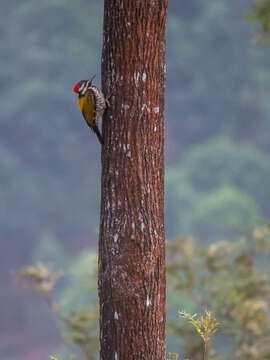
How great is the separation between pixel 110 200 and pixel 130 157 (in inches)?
6.7

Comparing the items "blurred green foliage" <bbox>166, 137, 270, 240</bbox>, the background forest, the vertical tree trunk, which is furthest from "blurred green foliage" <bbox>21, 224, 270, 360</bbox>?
"blurred green foliage" <bbox>166, 137, 270, 240</bbox>

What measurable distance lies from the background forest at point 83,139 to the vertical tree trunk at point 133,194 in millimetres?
17126

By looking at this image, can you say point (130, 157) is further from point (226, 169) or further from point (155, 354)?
point (226, 169)

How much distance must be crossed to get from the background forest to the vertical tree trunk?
1713 cm

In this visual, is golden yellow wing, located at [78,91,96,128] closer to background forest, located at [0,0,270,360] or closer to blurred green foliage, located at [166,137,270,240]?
background forest, located at [0,0,270,360]

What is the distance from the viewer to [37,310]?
75.2ft

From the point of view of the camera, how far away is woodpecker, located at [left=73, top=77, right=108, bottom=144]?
7.05 feet

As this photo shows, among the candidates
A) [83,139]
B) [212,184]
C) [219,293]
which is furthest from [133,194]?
[83,139]

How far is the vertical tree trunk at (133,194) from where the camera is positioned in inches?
79.4

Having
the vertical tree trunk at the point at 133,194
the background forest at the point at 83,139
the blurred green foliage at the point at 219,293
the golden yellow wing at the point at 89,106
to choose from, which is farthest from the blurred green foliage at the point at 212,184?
the vertical tree trunk at the point at 133,194

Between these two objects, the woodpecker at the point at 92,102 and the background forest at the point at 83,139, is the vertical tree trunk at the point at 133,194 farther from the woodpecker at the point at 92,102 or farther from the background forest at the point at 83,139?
the background forest at the point at 83,139

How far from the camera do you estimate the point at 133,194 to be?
2035 mm

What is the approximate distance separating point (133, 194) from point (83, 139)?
77.7 ft

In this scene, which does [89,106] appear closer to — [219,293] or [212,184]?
[219,293]
